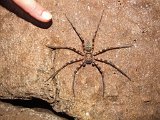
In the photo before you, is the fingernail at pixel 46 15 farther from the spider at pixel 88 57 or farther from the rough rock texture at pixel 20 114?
the rough rock texture at pixel 20 114

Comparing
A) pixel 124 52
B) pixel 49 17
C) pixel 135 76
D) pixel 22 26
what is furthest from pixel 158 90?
pixel 22 26

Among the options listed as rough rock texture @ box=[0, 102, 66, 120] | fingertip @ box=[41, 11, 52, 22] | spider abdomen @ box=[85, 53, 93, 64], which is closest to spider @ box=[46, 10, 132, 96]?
spider abdomen @ box=[85, 53, 93, 64]

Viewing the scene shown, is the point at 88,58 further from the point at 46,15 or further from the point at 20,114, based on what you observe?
the point at 20,114

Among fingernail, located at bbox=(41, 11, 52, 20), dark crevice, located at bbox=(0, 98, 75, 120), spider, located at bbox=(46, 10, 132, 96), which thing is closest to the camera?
fingernail, located at bbox=(41, 11, 52, 20)

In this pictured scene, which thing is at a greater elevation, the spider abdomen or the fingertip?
the fingertip

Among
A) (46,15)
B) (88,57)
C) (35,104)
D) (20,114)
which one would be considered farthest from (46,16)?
(20,114)

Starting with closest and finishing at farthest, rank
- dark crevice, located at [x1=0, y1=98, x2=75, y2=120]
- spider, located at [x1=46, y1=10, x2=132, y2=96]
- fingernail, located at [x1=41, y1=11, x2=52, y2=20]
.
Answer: fingernail, located at [x1=41, y1=11, x2=52, y2=20] < spider, located at [x1=46, y1=10, x2=132, y2=96] < dark crevice, located at [x1=0, y1=98, x2=75, y2=120]

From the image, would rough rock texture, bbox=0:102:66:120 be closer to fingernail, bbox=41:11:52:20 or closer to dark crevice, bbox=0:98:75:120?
dark crevice, bbox=0:98:75:120

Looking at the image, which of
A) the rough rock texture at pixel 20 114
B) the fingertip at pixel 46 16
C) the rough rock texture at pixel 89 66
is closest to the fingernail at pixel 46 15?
the fingertip at pixel 46 16
